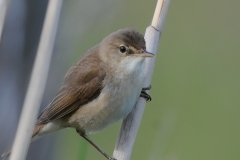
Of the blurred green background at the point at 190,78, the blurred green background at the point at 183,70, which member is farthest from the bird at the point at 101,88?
the blurred green background at the point at 190,78

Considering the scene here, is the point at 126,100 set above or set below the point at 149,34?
below

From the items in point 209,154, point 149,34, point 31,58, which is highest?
point 149,34

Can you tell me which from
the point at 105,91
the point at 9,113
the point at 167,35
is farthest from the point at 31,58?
the point at 167,35

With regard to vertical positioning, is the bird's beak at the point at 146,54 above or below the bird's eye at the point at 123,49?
above

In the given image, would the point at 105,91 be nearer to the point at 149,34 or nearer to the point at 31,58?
the point at 149,34

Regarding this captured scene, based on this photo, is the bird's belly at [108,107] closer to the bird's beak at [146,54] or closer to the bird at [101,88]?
the bird at [101,88]

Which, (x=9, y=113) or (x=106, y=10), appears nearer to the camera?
(x=9, y=113)

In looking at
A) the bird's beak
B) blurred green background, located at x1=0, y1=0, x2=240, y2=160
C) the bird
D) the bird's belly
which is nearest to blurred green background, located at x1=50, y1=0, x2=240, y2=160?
blurred green background, located at x1=0, y1=0, x2=240, y2=160
